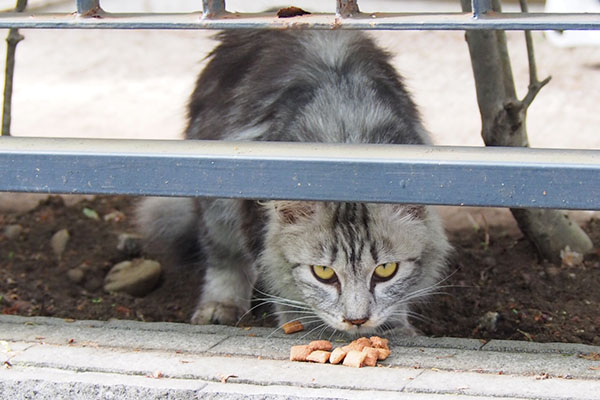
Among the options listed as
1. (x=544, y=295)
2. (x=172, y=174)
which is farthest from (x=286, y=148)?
(x=544, y=295)

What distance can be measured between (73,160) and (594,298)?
89.7 inches

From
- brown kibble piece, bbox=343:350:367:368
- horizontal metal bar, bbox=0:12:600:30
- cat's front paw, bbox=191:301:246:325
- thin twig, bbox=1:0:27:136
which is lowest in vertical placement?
cat's front paw, bbox=191:301:246:325

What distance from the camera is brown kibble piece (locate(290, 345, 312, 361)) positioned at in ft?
9.13

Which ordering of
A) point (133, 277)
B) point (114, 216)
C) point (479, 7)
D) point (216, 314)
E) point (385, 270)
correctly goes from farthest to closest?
1. point (114, 216)
2. point (133, 277)
3. point (216, 314)
4. point (385, 270)
5. point (479, 7)

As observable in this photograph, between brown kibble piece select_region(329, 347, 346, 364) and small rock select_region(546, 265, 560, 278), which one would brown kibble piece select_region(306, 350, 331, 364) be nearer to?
brown kibble piece select_region(329, 347, 346, 364)

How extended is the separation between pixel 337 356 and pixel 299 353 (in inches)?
4.6

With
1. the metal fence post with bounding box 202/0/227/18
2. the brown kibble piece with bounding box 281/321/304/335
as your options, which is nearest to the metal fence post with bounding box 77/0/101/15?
the metal fence post with bounding box 202/0/227/18

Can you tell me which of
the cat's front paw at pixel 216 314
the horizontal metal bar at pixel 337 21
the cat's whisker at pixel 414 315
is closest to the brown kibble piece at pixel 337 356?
the cat's whisker at pixel 414 315

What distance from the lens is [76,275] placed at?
4340mm

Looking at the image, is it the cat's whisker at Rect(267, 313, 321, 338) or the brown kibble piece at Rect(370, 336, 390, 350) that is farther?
the cat's whisker at Rect(267, 313, 321, 338)

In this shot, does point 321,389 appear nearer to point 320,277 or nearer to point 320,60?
point 320,277

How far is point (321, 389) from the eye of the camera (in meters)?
2.52

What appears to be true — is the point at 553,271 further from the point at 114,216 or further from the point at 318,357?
the point at 114,216

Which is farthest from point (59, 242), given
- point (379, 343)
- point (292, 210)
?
point (379, 343)
